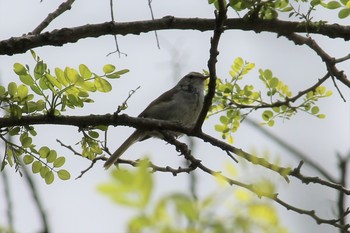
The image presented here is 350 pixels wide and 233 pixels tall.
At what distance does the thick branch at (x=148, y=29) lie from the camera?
12.6ft

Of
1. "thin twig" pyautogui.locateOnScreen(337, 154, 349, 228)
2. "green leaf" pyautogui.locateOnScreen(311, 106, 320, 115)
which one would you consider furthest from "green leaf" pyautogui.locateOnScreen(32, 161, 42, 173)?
"green leaf" pyautogui.locateOnScreen(311, 106, 320, 115)

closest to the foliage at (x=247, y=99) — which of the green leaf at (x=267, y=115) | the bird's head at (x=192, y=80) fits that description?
the green leaf at (x=267, y=115)

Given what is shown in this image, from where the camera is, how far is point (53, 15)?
4.22m

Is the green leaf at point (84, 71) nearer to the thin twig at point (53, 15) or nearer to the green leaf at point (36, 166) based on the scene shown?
the thin twig at point (53, 15)

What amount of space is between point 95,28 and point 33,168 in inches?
39.9

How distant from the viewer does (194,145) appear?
8.98 m

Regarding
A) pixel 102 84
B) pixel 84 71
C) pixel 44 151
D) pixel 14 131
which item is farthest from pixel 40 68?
pixel 44 151

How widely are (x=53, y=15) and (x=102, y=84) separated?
34.6 inches

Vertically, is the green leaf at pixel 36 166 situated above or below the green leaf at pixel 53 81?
below

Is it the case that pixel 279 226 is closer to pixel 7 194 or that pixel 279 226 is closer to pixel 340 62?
pixel 7 194

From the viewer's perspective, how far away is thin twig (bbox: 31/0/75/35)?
13.5 ft

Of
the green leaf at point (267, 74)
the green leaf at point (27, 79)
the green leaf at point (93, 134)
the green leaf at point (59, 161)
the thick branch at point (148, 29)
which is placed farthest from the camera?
the green leaf at point (267, 74)

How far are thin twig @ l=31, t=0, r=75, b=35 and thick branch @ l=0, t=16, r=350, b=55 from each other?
25cm

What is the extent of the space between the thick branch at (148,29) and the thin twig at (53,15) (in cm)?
25
